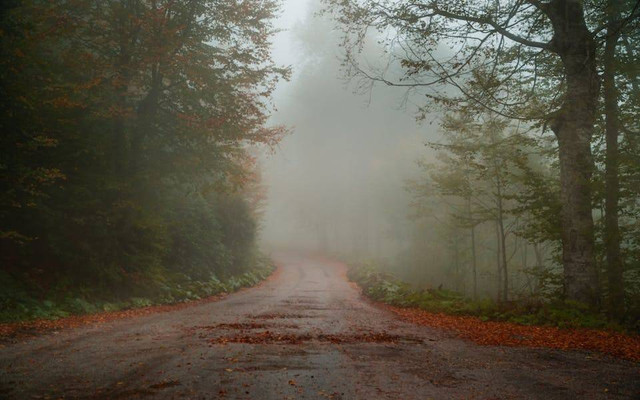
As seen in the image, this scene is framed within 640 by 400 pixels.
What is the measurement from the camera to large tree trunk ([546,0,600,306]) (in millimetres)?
10930

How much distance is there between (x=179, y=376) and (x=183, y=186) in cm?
1611

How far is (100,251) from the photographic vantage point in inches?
567

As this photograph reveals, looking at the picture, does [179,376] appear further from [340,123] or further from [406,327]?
[340,123]

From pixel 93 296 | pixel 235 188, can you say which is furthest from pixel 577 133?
pixel 93 296

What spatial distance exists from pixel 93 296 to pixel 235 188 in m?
6.43

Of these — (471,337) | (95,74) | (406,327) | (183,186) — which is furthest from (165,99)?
(471,337)

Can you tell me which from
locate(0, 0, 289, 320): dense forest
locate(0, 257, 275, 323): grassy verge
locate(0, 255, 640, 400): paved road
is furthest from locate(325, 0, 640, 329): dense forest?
locate(0, 257, 275, 323): grassy verge

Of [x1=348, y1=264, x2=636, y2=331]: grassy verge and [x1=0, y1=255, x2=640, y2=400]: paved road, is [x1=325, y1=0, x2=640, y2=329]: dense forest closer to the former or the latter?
[x1=348, y1=264, x2=636, y2=331]: grassy verge

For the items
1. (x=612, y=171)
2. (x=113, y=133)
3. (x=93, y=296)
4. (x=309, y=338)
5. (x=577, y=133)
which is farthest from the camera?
(x=113, y=133)

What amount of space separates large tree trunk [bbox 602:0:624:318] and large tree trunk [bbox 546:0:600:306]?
0.69m

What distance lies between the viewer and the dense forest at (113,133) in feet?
37.5

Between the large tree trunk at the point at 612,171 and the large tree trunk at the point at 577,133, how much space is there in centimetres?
69

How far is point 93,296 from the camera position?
1352 centimetres

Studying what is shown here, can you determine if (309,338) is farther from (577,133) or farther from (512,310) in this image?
(577,133)
